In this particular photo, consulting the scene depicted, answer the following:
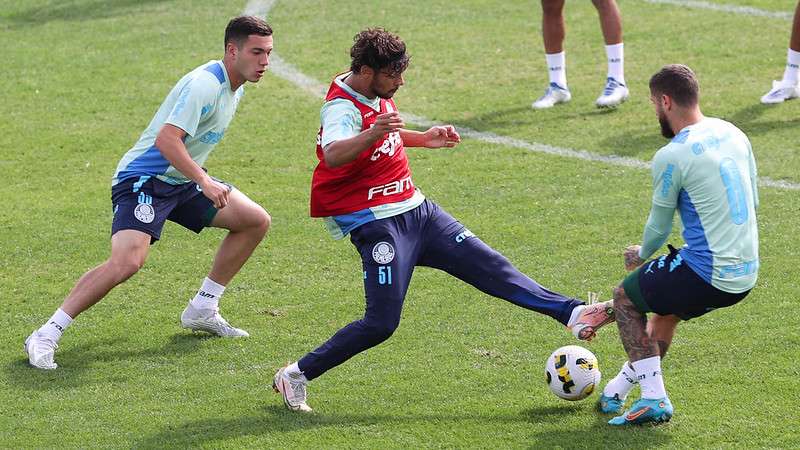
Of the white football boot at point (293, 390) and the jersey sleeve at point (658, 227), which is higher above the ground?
the jersey sleeve at point (658, 227)

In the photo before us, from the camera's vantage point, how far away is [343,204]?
6.68 m

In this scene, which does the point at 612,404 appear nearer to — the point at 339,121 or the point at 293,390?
the point at 293,390

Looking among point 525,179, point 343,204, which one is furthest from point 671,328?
point 525,179

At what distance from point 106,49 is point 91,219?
16.2ft

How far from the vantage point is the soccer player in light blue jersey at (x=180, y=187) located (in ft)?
23.6

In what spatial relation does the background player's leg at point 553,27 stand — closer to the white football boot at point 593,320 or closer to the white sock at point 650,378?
the white football boot at point 593,320

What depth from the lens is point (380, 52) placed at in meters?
6.40

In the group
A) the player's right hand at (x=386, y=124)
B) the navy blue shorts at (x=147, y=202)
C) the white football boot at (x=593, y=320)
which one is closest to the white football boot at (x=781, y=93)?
the white football boot at (x=593, y=320)

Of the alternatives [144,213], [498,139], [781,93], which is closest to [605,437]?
[144,213]

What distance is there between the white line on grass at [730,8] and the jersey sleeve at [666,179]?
9.59 metres

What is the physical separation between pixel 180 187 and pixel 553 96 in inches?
217

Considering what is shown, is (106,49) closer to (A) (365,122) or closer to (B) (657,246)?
(A) (365,122)

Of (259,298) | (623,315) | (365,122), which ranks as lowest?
(259,298)

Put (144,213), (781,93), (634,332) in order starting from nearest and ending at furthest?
(634,332) < (144,213) < (781,93)
